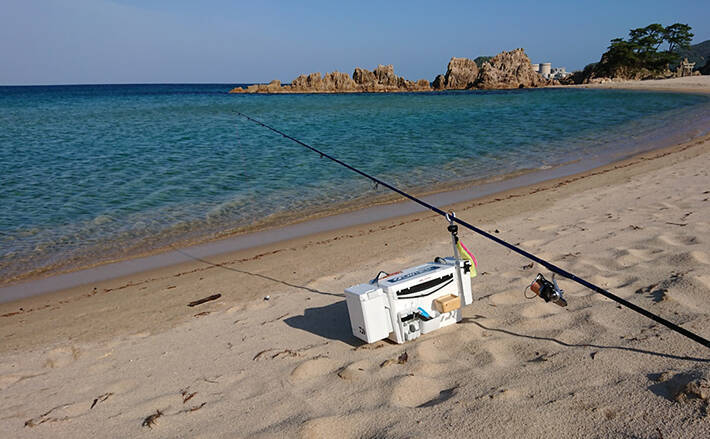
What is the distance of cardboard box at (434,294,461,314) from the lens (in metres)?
3.71

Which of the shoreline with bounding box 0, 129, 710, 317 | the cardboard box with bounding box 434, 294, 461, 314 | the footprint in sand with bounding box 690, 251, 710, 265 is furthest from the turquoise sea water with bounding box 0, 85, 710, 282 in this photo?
the footprint in sand with bounding box 690, 251, 710, 265

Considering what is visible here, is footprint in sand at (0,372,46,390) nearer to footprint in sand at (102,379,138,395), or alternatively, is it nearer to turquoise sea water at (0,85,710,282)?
footprint in sand at (102,379,138,395)

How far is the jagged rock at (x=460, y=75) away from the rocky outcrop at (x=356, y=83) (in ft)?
12.7

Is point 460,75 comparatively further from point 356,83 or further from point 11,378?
point 11,378

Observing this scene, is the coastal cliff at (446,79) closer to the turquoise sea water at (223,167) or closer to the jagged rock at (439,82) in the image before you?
the jagged rock at (439,82)

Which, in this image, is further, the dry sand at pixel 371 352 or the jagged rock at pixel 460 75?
the jagged rock at pixel 460 75

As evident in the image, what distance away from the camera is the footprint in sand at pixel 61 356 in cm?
443

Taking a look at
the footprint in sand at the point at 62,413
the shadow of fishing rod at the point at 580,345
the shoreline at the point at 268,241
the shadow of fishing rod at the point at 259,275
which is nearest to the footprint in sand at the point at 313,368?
the shadow of fishing rod at the point at 580,345

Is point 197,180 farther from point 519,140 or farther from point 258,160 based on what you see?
point 519,140

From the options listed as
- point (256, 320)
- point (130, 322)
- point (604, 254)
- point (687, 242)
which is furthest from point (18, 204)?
point (687, 242)

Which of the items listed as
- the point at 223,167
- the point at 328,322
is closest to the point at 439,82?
the point at 223,167

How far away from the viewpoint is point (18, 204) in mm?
10922

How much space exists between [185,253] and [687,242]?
6.75 metres

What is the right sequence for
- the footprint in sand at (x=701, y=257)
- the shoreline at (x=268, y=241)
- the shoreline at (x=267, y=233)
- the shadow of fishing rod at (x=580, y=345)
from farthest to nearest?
the shoreline at (x=267, y=233) < the shoreline at (x=268, y=241) < the footprint in sand at (x=701, y=257) < the shadow of fishing rod at (x=580, y=345)
